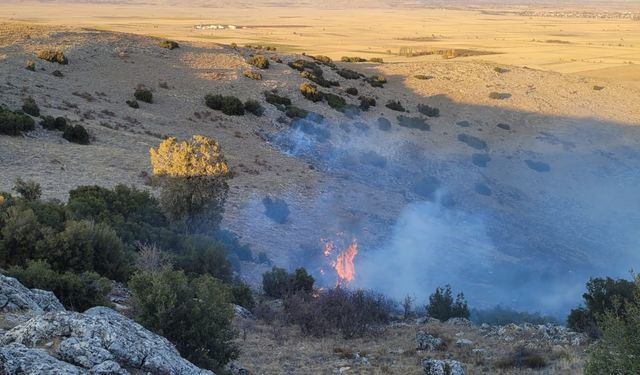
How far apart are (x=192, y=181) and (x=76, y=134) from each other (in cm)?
924

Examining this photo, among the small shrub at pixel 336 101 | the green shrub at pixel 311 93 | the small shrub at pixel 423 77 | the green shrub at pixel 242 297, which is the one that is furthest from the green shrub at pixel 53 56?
the small shrub at pixel 423 77

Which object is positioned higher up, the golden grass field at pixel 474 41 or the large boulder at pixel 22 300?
the golden grass field at pixel 474 41

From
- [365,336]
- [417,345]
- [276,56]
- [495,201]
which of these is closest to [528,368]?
[417,345]

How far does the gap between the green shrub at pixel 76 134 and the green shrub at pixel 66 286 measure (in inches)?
609

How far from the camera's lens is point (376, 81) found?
47.9m

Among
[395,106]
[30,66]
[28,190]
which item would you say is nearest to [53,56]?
[30,66]

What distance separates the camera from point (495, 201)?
30.1 m

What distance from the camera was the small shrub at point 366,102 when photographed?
1599 inches

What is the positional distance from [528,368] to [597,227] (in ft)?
68.7

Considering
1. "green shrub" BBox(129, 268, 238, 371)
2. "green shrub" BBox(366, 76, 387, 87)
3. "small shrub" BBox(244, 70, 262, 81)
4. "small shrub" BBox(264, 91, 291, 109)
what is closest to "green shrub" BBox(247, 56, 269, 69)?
"small shrub" BBox(244, 70, 262, 81)

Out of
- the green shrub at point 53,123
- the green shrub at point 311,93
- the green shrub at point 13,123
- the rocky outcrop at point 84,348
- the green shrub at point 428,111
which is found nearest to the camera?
the rocky outcrop at point 84,348

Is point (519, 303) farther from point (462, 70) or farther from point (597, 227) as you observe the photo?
point (462, 70)

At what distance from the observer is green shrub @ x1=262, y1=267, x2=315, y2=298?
15.2 meters

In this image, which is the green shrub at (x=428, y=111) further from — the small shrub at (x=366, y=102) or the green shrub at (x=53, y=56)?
the green shrub at (x=53, y=56)
